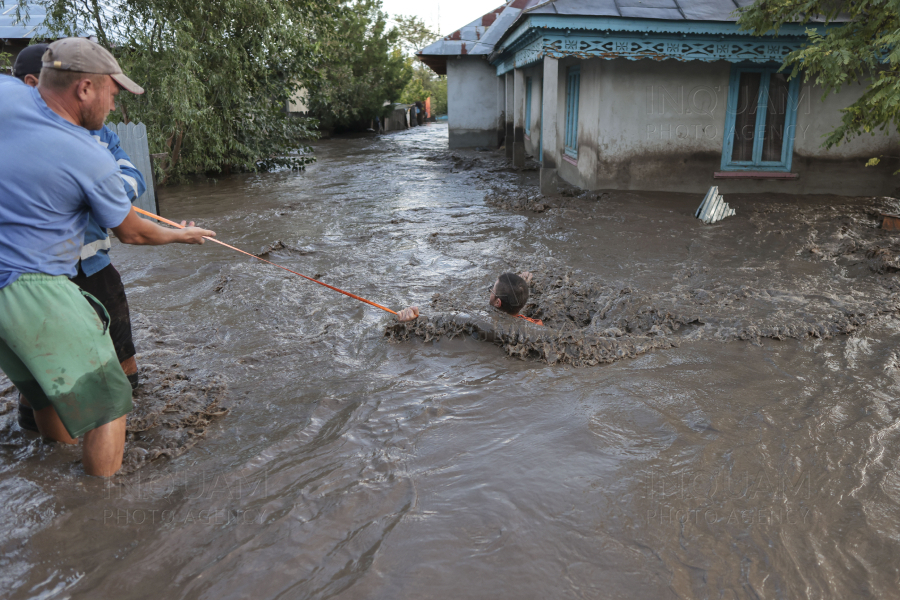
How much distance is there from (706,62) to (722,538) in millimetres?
9352

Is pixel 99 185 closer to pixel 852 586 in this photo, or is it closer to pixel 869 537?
pixel 852 586

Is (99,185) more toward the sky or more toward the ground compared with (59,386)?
more toward the sky

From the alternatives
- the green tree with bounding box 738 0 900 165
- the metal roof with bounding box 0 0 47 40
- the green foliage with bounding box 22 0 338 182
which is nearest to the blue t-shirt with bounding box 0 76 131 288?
the green tree with bounding box 738 0 900 165

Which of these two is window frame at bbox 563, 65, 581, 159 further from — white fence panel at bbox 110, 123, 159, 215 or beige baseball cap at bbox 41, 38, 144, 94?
beige baseball cap at bbox 41, 38, 144, 94

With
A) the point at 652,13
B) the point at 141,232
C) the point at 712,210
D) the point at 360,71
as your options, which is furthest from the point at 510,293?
the point at 360,71

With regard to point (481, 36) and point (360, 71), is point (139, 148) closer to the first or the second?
point (481, 36)

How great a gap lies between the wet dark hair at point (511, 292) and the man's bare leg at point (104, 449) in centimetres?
287

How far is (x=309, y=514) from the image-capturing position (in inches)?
114

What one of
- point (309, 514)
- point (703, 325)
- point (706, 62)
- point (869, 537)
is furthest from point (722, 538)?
point (706, 62)

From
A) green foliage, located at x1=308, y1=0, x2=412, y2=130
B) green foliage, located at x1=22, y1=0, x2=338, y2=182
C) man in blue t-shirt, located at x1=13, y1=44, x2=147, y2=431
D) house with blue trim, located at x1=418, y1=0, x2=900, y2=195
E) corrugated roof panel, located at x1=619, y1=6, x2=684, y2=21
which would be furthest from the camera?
green foliage, located at x1=308, y1=0, x2=412, y2=130

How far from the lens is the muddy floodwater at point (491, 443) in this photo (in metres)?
2.56

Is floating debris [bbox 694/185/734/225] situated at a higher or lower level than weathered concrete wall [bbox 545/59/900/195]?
lower

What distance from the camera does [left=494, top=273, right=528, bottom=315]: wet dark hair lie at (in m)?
4.93

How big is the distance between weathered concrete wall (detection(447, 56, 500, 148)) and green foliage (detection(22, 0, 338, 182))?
231 inches
